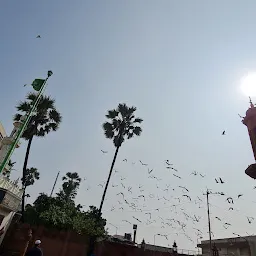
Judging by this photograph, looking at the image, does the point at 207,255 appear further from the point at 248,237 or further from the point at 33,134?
the point at 33,134

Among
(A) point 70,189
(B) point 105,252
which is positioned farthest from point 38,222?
(A) point 70,189

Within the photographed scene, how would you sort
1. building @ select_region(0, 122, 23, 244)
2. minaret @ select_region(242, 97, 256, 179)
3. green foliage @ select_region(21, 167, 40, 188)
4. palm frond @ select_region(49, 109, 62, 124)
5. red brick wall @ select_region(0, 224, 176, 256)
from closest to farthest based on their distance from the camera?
minaret @ select_region(242, 97, 256, 179), building @ select_region(0, 122, 23, 244), red brick wall @ select_region(0, 224, 176, 256), palm frond @ select_region(49, 109, 62, 124), green foliage @ select_region(21, 167, 40, 188)

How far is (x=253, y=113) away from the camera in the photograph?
14070 mm

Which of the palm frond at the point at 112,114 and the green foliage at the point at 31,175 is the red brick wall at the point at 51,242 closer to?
the palm frond at the point at 112,114

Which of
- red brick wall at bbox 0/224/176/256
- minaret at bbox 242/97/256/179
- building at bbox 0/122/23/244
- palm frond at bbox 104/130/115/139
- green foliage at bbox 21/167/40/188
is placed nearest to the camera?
minaret at bbox 242/97/256/179

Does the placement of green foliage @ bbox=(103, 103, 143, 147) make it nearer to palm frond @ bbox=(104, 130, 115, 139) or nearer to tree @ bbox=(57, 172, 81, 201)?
palm frond @ bbox=(104, 130, 115, 139)

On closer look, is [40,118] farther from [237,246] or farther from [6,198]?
[237,246]

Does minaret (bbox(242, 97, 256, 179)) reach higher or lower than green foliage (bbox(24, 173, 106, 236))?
higher

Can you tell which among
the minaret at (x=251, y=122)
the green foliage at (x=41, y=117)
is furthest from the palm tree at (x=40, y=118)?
the minaret at (x=251, y=122)

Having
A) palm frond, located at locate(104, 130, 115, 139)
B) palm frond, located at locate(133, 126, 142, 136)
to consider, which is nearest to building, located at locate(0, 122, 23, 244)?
palm frond, located at locate(104, 130, 115, 139)

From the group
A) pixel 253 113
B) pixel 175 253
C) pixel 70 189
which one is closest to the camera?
pixel 253 113

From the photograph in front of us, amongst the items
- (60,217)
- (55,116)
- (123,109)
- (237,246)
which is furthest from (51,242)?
(237,246)

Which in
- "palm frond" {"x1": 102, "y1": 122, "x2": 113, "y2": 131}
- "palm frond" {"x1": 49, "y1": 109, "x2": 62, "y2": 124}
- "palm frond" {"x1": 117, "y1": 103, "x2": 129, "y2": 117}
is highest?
"palm frond" {"x1": 117, "y1": 103, "x2": 129, "y2": 117}

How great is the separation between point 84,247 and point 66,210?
369 cm
